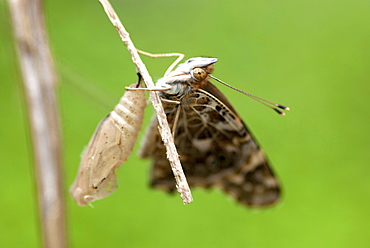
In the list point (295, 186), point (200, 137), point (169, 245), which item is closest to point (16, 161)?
point (169, 245)

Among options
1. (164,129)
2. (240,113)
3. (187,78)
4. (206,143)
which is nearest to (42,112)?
(164,129)

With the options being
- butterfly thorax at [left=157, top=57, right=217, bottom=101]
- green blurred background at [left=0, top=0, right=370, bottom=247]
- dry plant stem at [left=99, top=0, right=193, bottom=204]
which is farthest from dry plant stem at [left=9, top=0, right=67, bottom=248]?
green blurred background at [left=0, top=0, right=370, bottom=247]

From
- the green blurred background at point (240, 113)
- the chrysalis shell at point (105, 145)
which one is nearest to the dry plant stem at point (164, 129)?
the chrysalis shell at point (105, 145)

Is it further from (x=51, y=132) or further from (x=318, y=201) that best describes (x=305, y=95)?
(x=51, y=132)

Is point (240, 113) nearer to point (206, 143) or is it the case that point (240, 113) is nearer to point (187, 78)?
point (206, 143)

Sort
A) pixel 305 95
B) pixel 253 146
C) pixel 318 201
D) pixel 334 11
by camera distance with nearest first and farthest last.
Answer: pixel 253 146 → pixel 318 201 → pixel 305 95 → pixel 334 11

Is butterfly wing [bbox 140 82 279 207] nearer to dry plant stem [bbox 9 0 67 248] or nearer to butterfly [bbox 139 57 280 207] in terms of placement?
butterfly [bbox 139 57 280 207]
